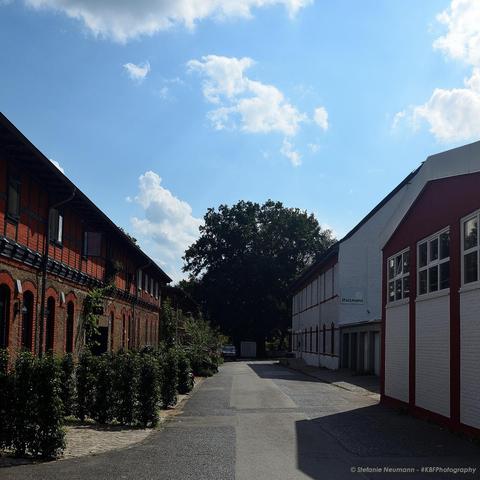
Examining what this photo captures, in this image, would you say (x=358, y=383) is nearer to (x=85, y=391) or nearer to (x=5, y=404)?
(x=85, y=391)

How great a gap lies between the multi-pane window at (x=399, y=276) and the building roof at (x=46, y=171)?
9412 mm

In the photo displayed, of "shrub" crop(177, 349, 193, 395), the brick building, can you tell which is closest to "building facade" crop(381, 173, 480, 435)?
"shrub" crop(177, 349, 193, 395)

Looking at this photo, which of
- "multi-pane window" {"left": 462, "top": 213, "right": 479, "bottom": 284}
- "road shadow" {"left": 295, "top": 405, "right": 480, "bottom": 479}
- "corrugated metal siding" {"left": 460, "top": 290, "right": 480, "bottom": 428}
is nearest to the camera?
"road shadow" {"left": 295, "top": 405, "right": 480, "bottom": 479}

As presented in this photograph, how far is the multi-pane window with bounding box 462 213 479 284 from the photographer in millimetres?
12695

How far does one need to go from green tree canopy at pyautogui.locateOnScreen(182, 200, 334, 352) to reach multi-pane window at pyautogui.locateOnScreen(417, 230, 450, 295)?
54.8 m

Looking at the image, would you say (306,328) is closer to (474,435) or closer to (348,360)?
(348,360)

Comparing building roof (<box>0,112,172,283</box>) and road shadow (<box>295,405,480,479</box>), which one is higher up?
building roof (<box>0,112,172,283</box>)

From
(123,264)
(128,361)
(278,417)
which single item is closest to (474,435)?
(278,417)

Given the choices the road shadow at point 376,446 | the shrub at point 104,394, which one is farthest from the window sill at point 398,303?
the shrub at point 104,394

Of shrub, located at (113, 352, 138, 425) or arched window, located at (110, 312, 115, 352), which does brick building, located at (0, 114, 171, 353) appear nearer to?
arched window, located at (110, 312, 115, 352)

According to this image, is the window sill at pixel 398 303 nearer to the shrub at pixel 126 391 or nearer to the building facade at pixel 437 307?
the building facade at pixel 437 307

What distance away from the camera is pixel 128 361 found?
14227 mm

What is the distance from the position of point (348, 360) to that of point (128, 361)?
2700cm

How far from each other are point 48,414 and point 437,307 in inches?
346
